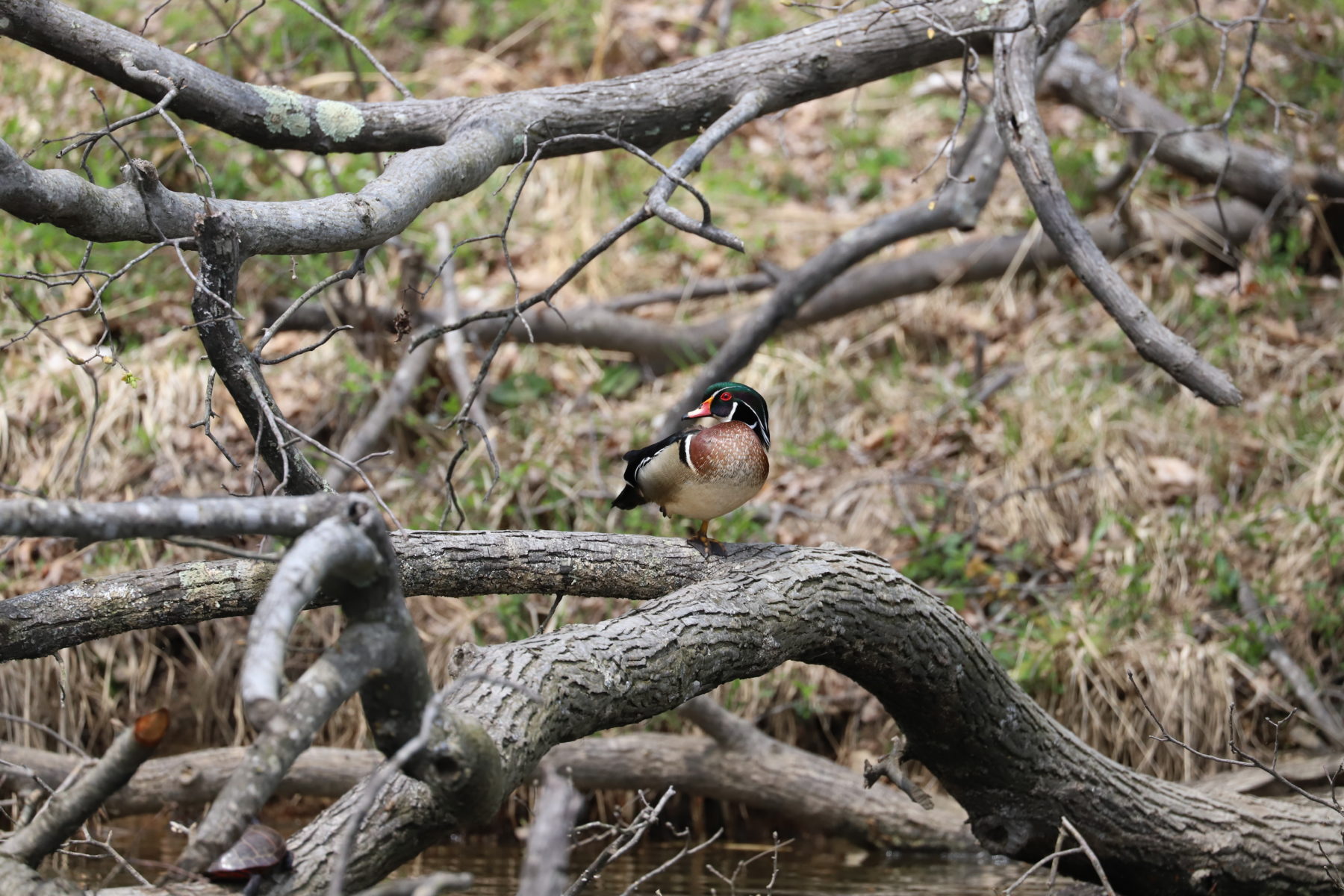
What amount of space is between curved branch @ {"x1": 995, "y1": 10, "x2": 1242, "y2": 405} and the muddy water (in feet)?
5.95

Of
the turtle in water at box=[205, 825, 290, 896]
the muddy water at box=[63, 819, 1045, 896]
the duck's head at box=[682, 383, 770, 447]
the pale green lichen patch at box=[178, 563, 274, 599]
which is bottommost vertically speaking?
the muddy water at box=[63, 819, 1045, 896]

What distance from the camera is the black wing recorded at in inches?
119

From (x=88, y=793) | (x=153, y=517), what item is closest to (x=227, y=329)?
(x=153, y=517)

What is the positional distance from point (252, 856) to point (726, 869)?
2854 millimetres

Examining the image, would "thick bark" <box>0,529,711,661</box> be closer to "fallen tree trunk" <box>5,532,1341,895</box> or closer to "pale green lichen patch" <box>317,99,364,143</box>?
"fallen tree trunk" <box>5,532,1341,895</box>

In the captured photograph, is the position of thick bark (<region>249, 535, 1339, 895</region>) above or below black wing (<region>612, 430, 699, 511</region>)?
below

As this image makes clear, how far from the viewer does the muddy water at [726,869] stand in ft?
12.8

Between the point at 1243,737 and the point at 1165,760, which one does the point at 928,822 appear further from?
the point at 1243,737

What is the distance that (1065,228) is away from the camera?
3.15 meters

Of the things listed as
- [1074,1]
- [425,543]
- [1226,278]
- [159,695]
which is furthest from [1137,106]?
[159,695]

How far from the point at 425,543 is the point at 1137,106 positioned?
4.88m

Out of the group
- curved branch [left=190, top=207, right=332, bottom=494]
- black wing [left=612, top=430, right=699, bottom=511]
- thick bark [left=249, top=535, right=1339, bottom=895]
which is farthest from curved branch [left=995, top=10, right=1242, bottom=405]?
curved branch [left=190, top=207, right=332, bottom=494]

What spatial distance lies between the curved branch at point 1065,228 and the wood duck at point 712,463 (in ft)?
2.99

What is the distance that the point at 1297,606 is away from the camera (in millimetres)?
4652
